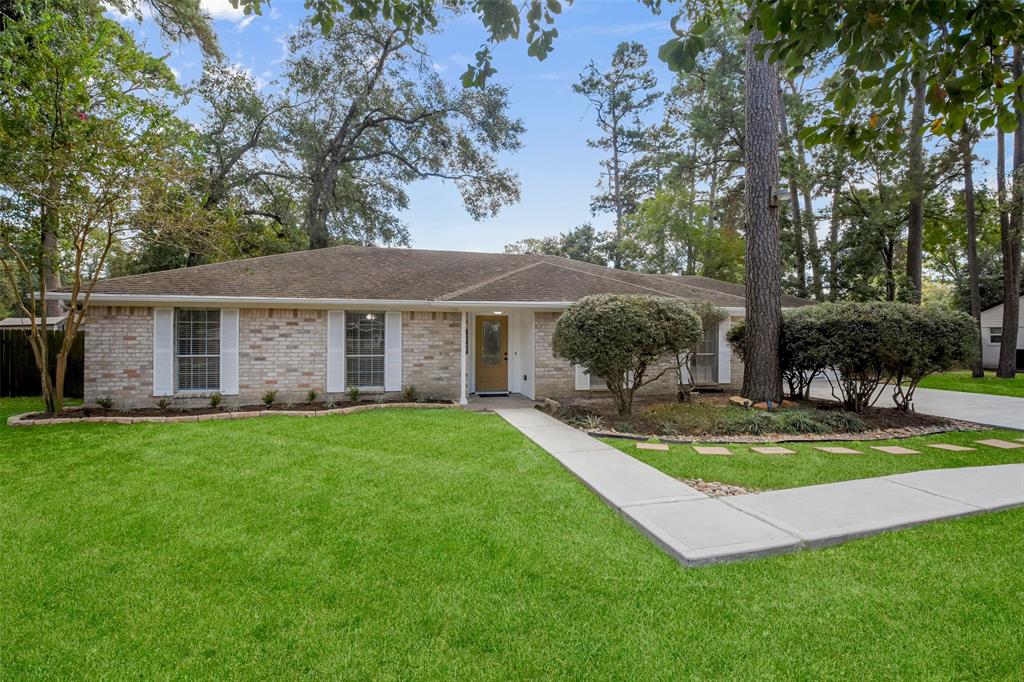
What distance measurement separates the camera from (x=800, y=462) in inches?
232

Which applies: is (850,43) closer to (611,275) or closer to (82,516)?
(82,516)

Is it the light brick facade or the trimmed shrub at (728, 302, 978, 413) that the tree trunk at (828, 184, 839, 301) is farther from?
the trimmed shrub at (728, 302, 978, 413)

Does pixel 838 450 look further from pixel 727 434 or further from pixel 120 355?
pixel 120 355

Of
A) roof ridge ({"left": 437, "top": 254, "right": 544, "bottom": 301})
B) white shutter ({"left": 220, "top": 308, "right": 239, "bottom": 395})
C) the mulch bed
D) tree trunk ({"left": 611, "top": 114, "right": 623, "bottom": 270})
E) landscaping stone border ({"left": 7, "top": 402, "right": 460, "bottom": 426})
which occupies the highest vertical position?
tree trunk ({"left": 611, "top": 114, "right": 623, "bottom": 270})

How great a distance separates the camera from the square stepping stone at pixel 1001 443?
22.1ft

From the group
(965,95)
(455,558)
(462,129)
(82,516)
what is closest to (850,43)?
(965,95)

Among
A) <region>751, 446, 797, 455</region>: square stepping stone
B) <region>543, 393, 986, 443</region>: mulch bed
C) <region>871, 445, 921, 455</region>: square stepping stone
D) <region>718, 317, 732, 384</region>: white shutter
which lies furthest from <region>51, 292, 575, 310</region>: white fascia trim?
<region>871, 445, 921, 455</region>: square stepping stone

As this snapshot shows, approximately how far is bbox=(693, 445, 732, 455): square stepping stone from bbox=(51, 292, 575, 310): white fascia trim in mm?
4594

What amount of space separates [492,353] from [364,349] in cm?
318

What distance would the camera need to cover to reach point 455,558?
3424 mm

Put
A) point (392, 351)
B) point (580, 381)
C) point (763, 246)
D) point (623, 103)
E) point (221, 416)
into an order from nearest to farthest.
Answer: point (221, 416), point (763, 246), point (392, 351), point (580, 381), point (623, 103)

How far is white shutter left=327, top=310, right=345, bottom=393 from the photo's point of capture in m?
10.4

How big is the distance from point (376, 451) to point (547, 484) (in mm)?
2475

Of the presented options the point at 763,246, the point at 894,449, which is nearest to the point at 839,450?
the point at 894,449
